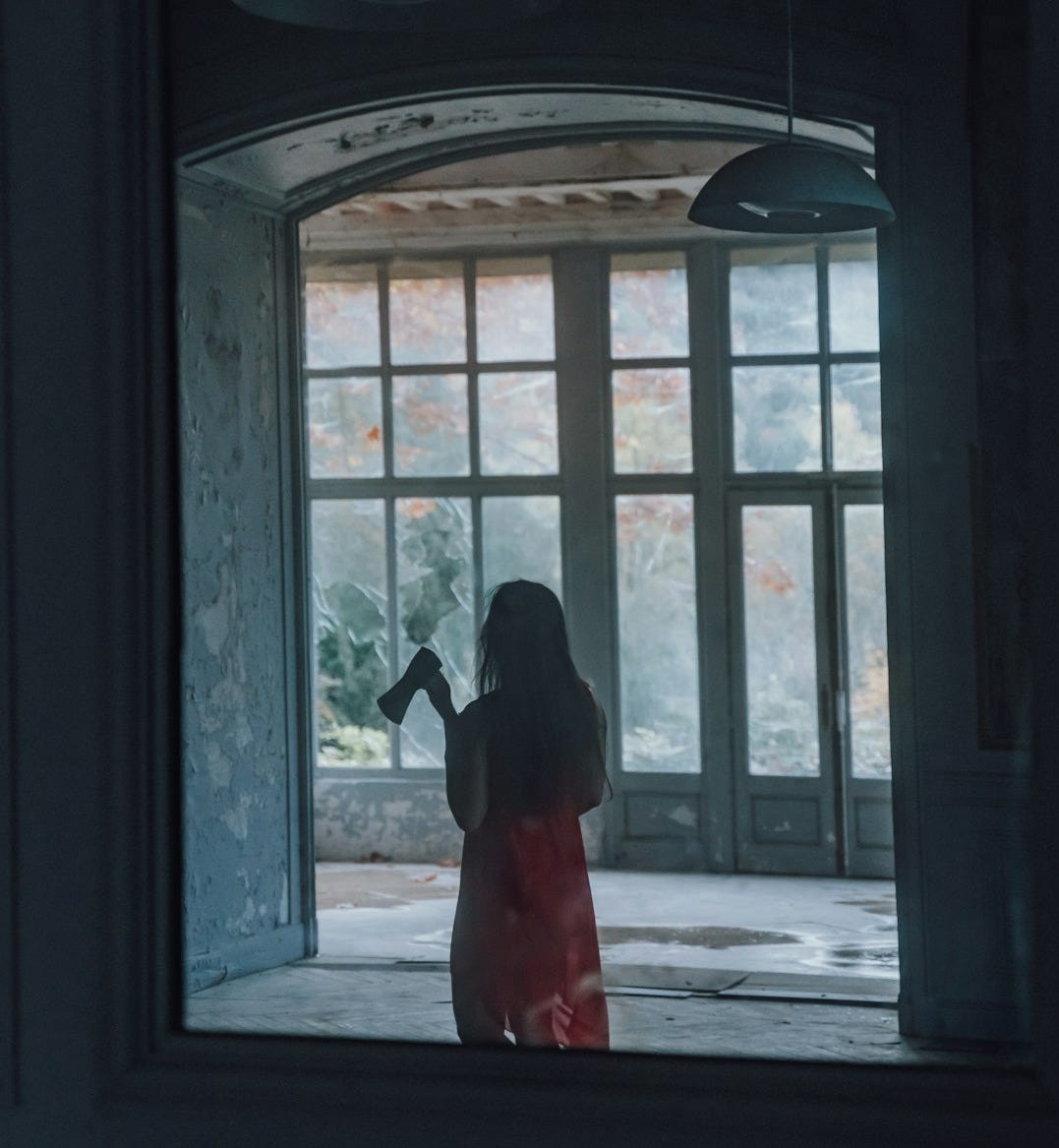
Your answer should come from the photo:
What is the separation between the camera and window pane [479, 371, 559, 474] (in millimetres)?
9430

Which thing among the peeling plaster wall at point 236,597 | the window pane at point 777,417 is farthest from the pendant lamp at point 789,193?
the window pane at point 777,417

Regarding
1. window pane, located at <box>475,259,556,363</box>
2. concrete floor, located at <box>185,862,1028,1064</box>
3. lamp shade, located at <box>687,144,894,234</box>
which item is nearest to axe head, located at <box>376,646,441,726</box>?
concrete floor, located at <box>185,862,1028,1064</box>

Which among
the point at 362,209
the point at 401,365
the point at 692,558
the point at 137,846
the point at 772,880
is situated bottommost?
the point at 772,880

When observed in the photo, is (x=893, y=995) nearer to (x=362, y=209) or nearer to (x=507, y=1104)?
(x=507, y=1104)

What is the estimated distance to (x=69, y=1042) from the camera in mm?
1189

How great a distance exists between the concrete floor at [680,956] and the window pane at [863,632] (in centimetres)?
81

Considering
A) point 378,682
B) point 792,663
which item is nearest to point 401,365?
point 378,682

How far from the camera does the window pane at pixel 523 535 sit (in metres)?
9.51

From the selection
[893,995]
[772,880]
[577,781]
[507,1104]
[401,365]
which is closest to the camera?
[507,1104]

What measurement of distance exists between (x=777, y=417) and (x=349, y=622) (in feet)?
9.31

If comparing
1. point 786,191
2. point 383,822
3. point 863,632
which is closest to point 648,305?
point 863,632

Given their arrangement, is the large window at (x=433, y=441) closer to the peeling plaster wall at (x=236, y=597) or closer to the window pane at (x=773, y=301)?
the window pane at (x=773, y=301)

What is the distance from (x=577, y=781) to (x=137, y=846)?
1604 mm

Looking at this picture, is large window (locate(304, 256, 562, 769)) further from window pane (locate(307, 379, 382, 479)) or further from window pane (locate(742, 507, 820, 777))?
window pane (locate(742, 507, 820, 777))
